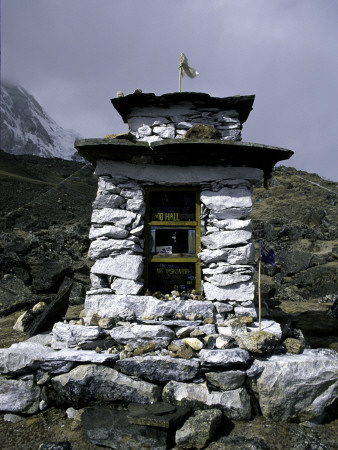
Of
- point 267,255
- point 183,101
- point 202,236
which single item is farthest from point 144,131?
point 267,255

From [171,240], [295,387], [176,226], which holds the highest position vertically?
[176,226]

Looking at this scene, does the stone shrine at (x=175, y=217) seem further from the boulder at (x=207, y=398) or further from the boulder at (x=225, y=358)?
the boulder at (x=207, y=398)

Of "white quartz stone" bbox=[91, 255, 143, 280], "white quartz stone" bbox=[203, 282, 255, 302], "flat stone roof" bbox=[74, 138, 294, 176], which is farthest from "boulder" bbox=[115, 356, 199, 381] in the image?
"flat stone roof" bbox=[74, 138, 294, 176]

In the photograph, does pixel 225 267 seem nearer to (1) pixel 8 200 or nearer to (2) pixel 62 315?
(2) pixel 62 315

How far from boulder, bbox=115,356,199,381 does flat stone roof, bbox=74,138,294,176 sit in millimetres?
3186

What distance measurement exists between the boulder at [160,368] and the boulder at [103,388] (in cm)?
10

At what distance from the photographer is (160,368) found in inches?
175

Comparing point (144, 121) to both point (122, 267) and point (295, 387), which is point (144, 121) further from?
point (295, 387)

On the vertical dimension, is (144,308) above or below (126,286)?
below

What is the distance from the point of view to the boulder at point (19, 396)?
14.5 ft

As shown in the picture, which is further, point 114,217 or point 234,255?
point 114,217

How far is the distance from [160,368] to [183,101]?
463 centimetres

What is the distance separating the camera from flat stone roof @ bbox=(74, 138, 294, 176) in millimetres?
5480

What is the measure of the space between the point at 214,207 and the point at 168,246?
106 centimetres
